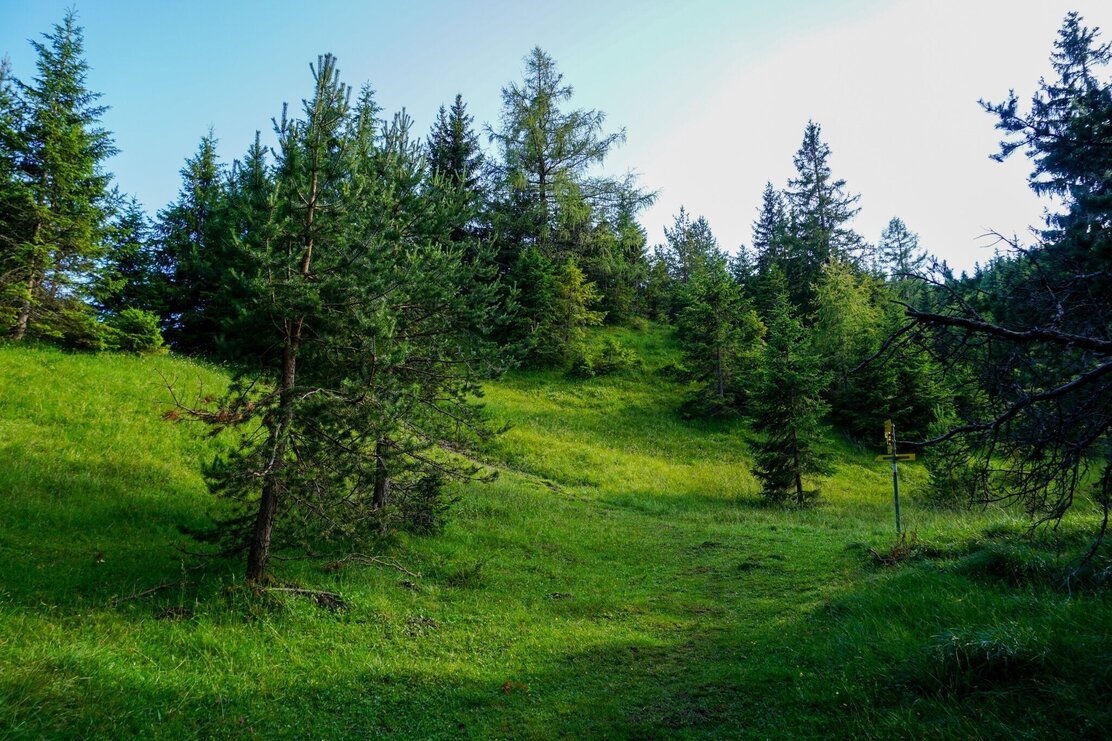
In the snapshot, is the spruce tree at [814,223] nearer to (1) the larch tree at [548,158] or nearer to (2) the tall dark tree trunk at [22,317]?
(1) the larch tree at [548,158]

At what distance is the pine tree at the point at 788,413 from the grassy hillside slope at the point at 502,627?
260 inches

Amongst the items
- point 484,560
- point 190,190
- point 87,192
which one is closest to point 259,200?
point 484,560

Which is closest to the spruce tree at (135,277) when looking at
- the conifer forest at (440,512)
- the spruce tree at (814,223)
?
the conifer forest at (440,512)

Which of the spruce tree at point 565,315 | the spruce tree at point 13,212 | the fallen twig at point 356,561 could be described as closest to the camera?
the fallen twig at point 356,561

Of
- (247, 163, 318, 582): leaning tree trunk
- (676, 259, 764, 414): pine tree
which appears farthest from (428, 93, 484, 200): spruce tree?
(247, 163, 318, 582): leaning tree trunk

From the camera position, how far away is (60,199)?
57.9 feet

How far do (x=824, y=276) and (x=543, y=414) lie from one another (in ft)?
102

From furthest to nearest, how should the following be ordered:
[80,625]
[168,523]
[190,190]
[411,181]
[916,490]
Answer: [190,190] → [916,490] → [411,181] → [168,523] → [80,625]

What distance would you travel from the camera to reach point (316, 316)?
770 cm

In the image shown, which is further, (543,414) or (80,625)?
(543,414)

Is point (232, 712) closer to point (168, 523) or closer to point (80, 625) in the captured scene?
point (80, 625)

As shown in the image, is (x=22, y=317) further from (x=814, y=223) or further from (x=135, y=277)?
(x=814, y=223)

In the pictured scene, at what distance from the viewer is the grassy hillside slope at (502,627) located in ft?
13.5

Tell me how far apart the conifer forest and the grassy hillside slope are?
0.13 feet
